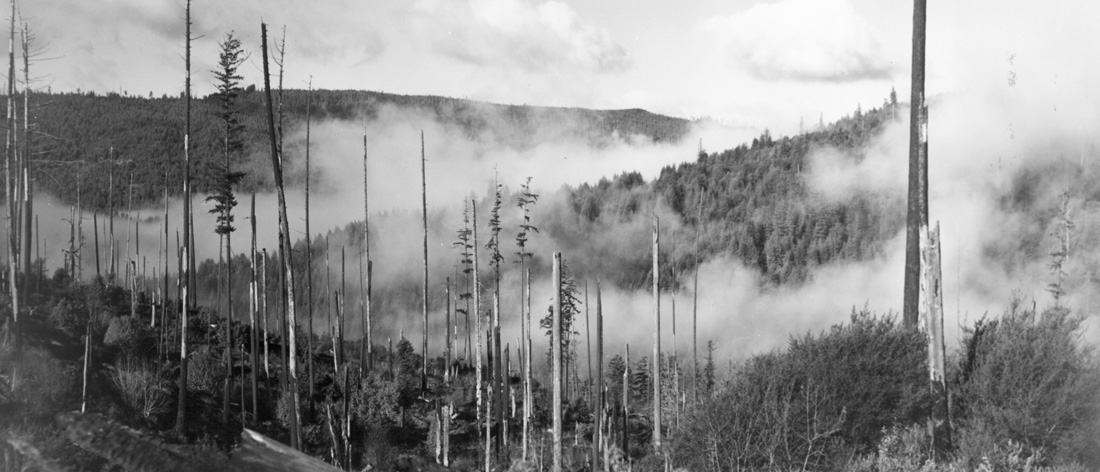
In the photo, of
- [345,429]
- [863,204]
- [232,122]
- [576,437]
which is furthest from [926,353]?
[863,204]

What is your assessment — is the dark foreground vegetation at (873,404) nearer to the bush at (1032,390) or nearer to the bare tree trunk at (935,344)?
the bush at (1032,390)

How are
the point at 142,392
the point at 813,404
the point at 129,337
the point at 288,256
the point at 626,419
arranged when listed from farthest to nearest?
the point at 129,337 → the point at 626,419 → the point at 142,392 → the point at 288,256 → the point at 813,404

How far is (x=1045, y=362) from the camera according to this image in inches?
560

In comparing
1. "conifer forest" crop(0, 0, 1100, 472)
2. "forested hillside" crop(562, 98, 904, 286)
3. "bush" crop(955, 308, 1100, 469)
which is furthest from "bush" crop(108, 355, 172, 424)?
"forested hillside" crop(562, 98, 904, 286)

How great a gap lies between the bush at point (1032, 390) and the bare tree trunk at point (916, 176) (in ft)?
5.49

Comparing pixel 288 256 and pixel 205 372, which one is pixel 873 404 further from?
pixel 205 372

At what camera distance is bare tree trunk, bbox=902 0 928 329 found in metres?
15.5

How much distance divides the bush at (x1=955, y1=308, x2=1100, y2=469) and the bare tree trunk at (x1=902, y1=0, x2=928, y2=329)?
65.9 inches

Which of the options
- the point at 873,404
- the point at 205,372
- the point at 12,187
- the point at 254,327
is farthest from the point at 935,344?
the point at 12,187

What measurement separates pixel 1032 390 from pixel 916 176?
4741 millimetres

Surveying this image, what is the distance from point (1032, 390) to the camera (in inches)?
537

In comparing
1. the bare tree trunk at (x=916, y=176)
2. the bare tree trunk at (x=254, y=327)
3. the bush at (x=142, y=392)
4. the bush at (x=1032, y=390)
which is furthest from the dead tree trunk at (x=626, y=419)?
the bush at (x=142, y=392)

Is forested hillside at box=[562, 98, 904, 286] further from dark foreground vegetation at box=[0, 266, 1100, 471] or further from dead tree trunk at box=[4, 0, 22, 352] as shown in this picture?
dark foreground vegetation at box=[0, 266, 1100, 471]

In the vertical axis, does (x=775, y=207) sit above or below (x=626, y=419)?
above
